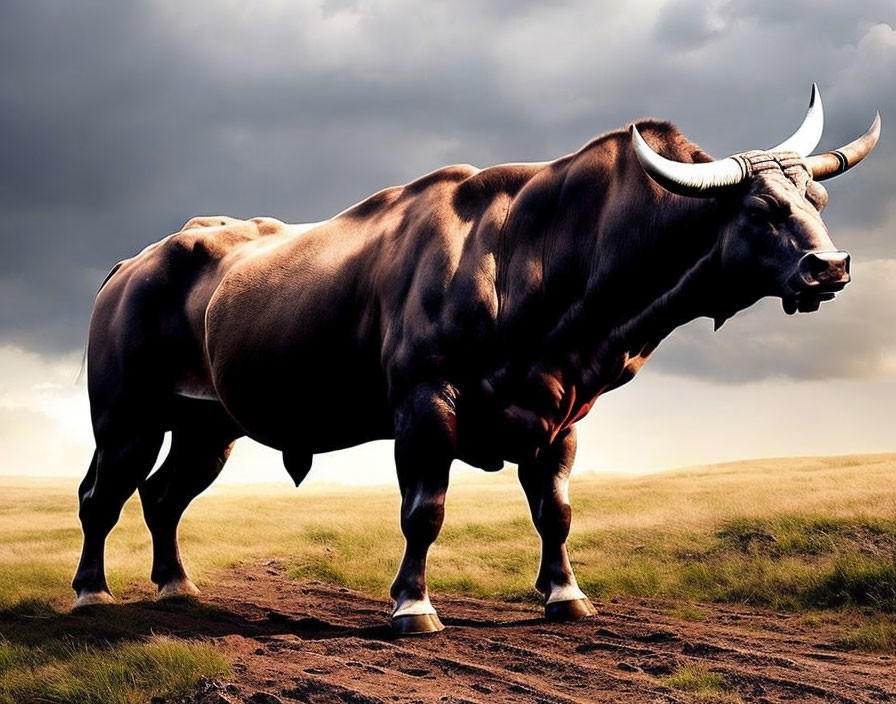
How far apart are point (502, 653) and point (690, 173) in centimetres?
352

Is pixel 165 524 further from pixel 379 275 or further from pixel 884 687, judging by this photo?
pixel 884 687

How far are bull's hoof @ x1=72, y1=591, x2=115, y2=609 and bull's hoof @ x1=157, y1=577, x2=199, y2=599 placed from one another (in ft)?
1.93

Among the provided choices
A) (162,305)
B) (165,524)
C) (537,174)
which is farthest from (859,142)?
(165,524)

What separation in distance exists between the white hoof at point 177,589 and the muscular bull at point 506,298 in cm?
219

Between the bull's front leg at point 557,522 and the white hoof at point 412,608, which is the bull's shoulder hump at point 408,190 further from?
the white hoof at point 412,608

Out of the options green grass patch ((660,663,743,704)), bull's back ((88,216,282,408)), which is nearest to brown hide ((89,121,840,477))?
bull's back ((88,216,282,408))

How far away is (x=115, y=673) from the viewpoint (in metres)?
6.70

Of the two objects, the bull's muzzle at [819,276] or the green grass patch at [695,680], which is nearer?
the green grass patch at [695,680]

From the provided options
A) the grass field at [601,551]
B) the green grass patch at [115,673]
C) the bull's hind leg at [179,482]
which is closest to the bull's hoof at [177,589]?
the bull's hind leg at [179,482]

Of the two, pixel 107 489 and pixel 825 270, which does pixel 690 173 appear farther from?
pixel 107 489

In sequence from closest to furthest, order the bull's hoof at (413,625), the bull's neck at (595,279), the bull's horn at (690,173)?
1. the bull's horn at (690,173)
2. the bull's neck at (595,279)
3. the bull's hoof at (413,625)

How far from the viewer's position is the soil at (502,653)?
604cm

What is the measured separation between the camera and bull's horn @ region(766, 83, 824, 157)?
7.41 metres

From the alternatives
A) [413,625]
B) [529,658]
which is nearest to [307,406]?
[413,625]
